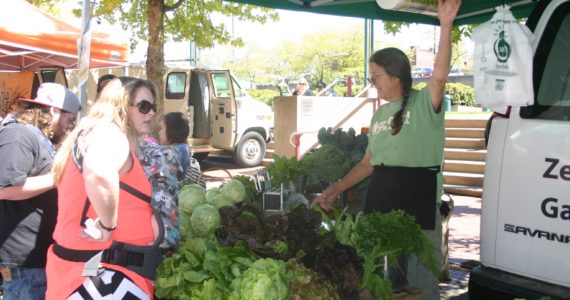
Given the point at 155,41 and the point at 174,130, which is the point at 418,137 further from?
the point at 155,41

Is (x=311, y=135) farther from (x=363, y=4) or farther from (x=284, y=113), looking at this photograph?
(x=363, y=4)

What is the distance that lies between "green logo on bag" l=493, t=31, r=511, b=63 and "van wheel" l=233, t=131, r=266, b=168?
12445 mm

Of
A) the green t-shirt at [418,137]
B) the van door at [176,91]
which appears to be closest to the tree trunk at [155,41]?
the green t-shirt at [418,137]

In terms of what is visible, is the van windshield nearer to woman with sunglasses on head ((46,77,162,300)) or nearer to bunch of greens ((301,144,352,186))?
bunch of greens ((301,144,352,186))

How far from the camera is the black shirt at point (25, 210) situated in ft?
9.87

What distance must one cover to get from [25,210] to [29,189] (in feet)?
0.82

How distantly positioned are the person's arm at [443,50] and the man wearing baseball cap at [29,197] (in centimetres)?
219

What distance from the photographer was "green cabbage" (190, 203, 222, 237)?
10.3 ft

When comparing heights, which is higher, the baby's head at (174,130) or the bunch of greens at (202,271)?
the baby's head at (174,130)

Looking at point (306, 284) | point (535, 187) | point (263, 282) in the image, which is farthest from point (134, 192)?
A: point (535, 187)

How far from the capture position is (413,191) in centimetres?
338

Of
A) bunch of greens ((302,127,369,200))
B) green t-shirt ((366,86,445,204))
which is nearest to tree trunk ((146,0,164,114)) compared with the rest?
bunch of greens ((302,127,369,200))

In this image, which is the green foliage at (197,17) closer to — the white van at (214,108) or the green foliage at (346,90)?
the white van at (214,108)

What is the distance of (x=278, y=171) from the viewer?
4184 mm
